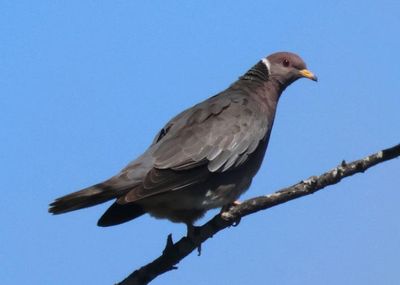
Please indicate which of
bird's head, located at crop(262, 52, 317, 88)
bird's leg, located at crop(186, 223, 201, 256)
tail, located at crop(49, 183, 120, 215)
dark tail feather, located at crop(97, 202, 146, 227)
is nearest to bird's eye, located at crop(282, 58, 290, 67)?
bird's head, located at crop(262, 52, 317, 88)

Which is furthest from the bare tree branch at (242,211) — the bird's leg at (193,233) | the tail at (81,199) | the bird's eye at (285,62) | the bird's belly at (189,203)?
the bird's eye at (285,62)

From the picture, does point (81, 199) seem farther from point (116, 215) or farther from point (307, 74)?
point (307, 74)

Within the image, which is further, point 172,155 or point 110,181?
point 172,155

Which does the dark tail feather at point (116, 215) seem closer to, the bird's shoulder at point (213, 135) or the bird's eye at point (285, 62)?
the bird's shoulder at point (213, 135)

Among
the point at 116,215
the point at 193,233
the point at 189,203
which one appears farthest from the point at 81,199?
the point at 189,203

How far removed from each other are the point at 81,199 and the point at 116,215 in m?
0.65

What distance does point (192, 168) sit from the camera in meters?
5.74

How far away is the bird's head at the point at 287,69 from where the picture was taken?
712 centimetres

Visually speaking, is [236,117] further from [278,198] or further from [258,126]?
[278,198]

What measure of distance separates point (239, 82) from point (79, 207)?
2.55 m

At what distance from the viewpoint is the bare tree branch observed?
420 cm

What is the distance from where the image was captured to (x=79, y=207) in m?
5.07

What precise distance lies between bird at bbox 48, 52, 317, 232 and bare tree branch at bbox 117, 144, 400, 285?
1.19 ft

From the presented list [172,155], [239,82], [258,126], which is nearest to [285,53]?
[239,82]
